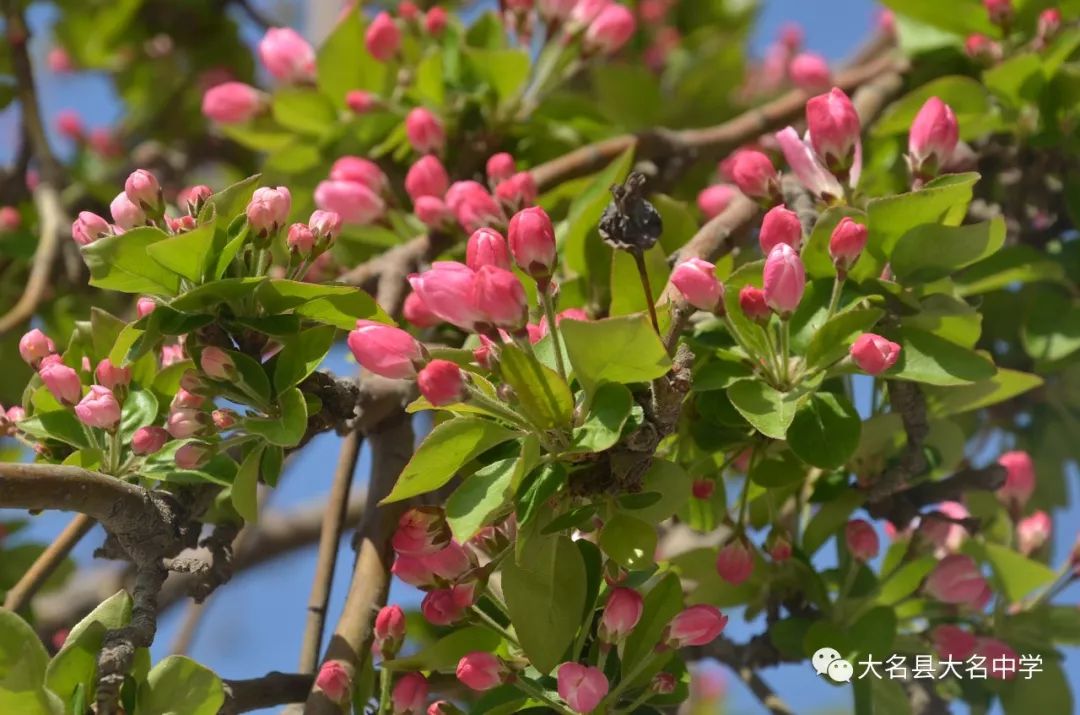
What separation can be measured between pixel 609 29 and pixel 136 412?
2.94 ft

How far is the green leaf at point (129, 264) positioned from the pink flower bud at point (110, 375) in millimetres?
105

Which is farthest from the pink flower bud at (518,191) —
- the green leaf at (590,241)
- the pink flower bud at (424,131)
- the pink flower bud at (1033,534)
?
the pink flower bud at (1033,534)

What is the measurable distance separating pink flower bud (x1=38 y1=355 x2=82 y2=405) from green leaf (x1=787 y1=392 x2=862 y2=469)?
578 mm

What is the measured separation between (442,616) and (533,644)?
8 centimetres

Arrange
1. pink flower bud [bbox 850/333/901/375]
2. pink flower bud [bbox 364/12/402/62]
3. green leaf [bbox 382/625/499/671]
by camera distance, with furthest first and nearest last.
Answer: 1. pink flower bud [bbox 364/12/402/62]
2. green leaf [bbox 382/625/499/671]
3. pink flower bud [bbox 850/333/901/375]

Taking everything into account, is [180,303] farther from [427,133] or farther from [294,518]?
[294,518]

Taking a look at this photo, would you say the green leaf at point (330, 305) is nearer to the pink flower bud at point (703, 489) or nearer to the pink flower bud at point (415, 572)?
the pink flower bud at point (415, 572)

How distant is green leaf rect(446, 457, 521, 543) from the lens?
34.5 inches

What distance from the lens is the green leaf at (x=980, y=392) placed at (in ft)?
3.89

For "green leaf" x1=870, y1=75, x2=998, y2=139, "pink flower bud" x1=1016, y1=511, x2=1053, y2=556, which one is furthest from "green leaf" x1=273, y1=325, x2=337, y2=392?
"pink flower bud" x1=1016, y1=511, x2=1053, y2=556

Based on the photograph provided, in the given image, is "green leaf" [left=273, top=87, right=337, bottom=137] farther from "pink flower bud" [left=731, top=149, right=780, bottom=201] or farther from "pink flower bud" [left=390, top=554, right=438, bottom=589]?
"pink flower bud" [left=390, top=554, right=438, bottom=589]

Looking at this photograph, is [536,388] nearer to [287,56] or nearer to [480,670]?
[480,670]

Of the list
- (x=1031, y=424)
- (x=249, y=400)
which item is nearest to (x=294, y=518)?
(x=1031, y=424)

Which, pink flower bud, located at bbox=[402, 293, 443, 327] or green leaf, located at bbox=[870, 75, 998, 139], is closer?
pink flower bud, located at bbox=[402, 293, 443, 327]
